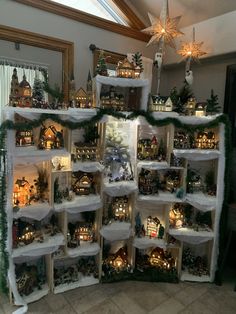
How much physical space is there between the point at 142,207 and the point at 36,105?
4.89 feet

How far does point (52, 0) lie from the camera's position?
2721 mm

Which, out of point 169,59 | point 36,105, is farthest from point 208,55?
point 36,105

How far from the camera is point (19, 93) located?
2189mm

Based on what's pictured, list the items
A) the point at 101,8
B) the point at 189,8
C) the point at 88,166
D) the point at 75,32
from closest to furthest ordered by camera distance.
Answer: the point at 88,166 < the point at 75,32 < the point at 189,8 < the point at 101,8

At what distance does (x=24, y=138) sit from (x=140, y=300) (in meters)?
1.75

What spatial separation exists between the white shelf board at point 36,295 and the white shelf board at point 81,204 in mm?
754

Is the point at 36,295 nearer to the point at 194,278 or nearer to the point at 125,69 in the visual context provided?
the point at 194,278

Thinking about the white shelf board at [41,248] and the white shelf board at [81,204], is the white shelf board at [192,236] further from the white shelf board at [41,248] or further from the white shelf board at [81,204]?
the white shelf board at [41,248]

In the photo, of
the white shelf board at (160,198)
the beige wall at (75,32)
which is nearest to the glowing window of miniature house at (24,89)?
the beige wall at (75,32)

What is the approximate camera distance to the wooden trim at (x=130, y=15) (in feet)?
10.5

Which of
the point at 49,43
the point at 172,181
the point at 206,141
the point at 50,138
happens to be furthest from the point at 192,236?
the point at 49,43

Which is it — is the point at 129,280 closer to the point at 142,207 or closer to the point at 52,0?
the point at 142,207

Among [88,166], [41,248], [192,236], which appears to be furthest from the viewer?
[192,236]

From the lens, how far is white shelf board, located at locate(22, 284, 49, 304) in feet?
7.72
